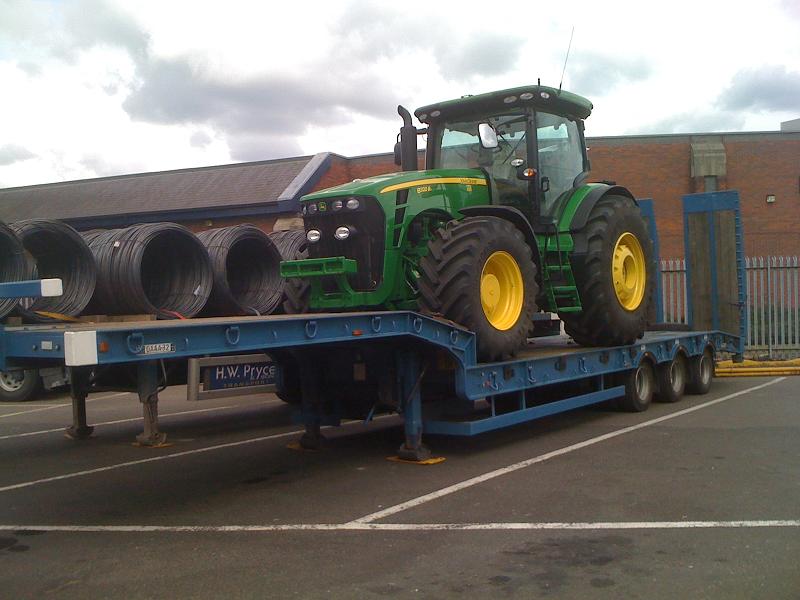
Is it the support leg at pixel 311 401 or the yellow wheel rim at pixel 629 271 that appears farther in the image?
the yellow wheel rim at pixel 629 271

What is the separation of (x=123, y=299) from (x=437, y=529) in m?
5.12

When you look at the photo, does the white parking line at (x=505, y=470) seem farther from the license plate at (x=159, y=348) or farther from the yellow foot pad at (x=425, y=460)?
the license plate at (x=159, y=348)

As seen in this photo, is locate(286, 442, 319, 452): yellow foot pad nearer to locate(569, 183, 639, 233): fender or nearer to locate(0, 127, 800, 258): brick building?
locate(569, 183, 639, 233): fender

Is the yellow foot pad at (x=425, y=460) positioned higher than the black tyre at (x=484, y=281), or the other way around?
the black tyre at (x=484, y=281)

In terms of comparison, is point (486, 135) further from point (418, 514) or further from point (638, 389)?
point (418, 514)

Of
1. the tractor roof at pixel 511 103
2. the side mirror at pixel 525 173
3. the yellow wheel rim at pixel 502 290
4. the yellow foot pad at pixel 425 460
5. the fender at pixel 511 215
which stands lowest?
the yellow foot pad at pixel 425 460

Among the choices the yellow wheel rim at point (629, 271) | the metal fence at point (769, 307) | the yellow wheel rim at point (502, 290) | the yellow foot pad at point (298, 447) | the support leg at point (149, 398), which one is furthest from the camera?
the metal fence at point (769, 307)

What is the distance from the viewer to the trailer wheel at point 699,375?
12.3 meters

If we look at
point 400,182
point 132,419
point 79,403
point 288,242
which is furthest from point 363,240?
point 132,419

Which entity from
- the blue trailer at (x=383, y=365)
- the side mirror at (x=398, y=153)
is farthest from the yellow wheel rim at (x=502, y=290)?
the side mirror at (x=398, y=153)

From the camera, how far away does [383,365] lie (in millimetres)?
7707

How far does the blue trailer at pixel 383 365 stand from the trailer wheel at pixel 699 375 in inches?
1.0

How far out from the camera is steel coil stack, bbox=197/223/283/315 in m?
10.3

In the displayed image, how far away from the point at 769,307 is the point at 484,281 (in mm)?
10626
